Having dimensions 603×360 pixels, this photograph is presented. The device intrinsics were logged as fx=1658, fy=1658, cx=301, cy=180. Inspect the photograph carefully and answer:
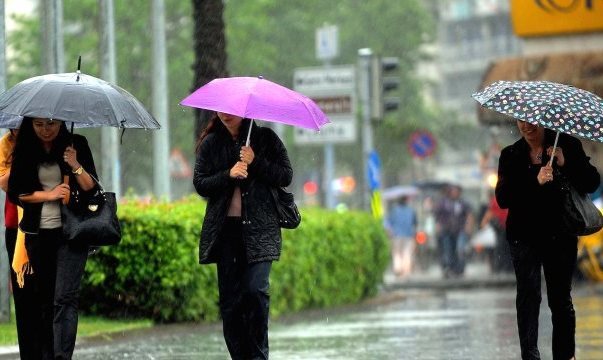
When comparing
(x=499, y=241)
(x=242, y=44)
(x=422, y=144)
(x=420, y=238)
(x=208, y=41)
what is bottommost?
(x=420, y=238)

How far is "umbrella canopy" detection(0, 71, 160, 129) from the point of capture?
30.1 ft

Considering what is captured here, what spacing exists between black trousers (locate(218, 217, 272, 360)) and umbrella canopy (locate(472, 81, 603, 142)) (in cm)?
161

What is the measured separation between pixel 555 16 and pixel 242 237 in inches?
773

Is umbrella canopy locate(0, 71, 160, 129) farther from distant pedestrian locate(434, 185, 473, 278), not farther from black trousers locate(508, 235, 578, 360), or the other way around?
distant pedestrian locate(434, 185, 473, 278)

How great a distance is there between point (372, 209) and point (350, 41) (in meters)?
31.8

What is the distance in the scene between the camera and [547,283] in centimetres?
976

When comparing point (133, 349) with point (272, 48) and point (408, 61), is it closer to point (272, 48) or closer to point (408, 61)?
point (272, 48)

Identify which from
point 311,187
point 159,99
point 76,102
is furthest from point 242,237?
point 311,187

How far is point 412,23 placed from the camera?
194ft

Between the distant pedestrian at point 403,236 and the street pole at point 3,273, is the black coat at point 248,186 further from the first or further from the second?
the distant pedestrian at point 403,236

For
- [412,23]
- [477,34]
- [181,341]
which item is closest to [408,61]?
[412,23]

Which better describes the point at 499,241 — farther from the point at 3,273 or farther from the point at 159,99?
the point at 3,273

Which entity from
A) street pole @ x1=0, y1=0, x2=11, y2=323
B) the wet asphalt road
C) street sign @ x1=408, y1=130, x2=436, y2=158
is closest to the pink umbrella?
the wet asphalt road

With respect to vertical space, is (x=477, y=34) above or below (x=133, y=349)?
above
